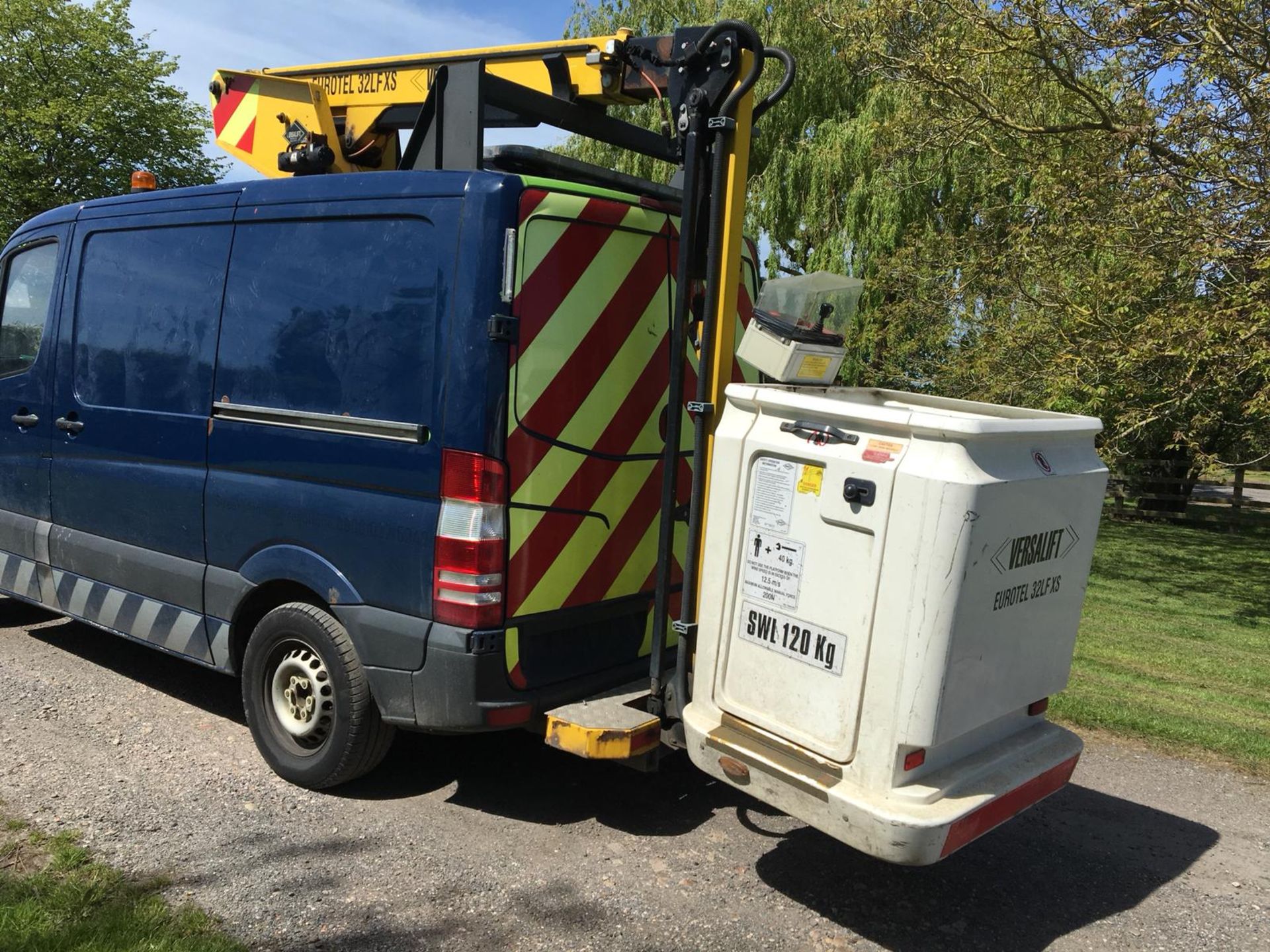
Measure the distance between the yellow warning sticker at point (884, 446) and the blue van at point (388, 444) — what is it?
40.3 inches

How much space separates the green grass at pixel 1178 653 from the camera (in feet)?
Answer: 18.2

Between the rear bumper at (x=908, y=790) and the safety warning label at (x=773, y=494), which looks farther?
the safety warning label at (x=773, y=494)

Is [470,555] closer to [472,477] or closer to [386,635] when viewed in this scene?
[472,477]

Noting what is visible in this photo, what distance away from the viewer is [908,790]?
3068 millimetres

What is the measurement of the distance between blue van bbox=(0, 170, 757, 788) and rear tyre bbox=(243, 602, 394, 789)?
0.03 feet

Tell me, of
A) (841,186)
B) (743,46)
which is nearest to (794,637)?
(743,46)

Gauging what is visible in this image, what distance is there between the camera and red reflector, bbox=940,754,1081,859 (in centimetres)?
305

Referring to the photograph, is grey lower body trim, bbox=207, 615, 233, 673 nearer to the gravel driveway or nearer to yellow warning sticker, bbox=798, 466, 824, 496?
the gravel driveway

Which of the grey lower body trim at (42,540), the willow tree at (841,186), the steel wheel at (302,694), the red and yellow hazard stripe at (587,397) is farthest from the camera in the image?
the willow tree at (841,186)

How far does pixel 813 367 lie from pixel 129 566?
11.3 feet

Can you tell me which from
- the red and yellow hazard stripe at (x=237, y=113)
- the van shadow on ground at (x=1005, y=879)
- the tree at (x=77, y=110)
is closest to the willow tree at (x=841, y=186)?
the red and yellow hazard stripe at (x=237, y=113)

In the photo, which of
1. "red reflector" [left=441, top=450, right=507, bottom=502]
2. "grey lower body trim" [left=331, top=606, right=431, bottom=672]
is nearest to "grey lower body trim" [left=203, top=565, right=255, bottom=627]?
"grey lower body trim" [left=331, top=606, right=431, bottom=672]

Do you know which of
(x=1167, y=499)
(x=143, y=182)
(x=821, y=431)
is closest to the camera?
(x=821, y=431)

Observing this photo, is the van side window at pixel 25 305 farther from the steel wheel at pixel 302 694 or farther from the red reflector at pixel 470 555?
the red reflector at pixel 470 555
